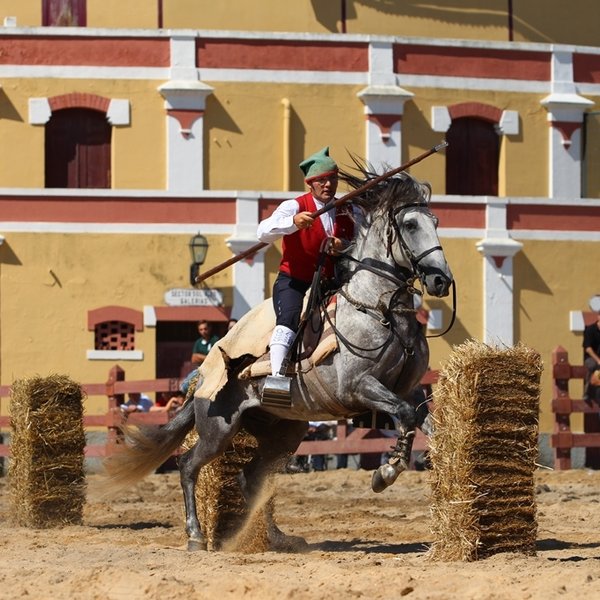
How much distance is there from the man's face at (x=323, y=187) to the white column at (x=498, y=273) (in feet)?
55.3

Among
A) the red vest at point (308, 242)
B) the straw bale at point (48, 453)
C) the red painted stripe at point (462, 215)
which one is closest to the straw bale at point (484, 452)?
the red vest at point (308, 242)

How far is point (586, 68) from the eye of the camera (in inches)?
1203

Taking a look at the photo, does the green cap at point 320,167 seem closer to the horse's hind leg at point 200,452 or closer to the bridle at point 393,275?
the bridle at point 393,275

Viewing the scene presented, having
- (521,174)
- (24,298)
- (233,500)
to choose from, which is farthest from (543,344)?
(233,500)

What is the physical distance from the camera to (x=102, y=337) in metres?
27.2

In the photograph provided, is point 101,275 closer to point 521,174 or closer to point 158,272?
point 158,272

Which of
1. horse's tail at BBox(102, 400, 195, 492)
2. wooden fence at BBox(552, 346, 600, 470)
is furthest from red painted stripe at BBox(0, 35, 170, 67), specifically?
horse's tail at BBox(102, 400, 195, 492)

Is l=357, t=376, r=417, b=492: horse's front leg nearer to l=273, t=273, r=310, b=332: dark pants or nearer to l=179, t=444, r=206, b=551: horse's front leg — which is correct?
l=273, t=273, r=310, b=332: dark pants

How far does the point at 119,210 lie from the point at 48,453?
13059 mm

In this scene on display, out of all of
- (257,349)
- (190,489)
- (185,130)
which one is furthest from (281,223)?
(185,130)

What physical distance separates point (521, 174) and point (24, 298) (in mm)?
9926

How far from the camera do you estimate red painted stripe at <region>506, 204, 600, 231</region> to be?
2881cm

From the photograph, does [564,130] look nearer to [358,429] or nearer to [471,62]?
[471,62]

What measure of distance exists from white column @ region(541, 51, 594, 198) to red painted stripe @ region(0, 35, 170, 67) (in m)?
7.57
